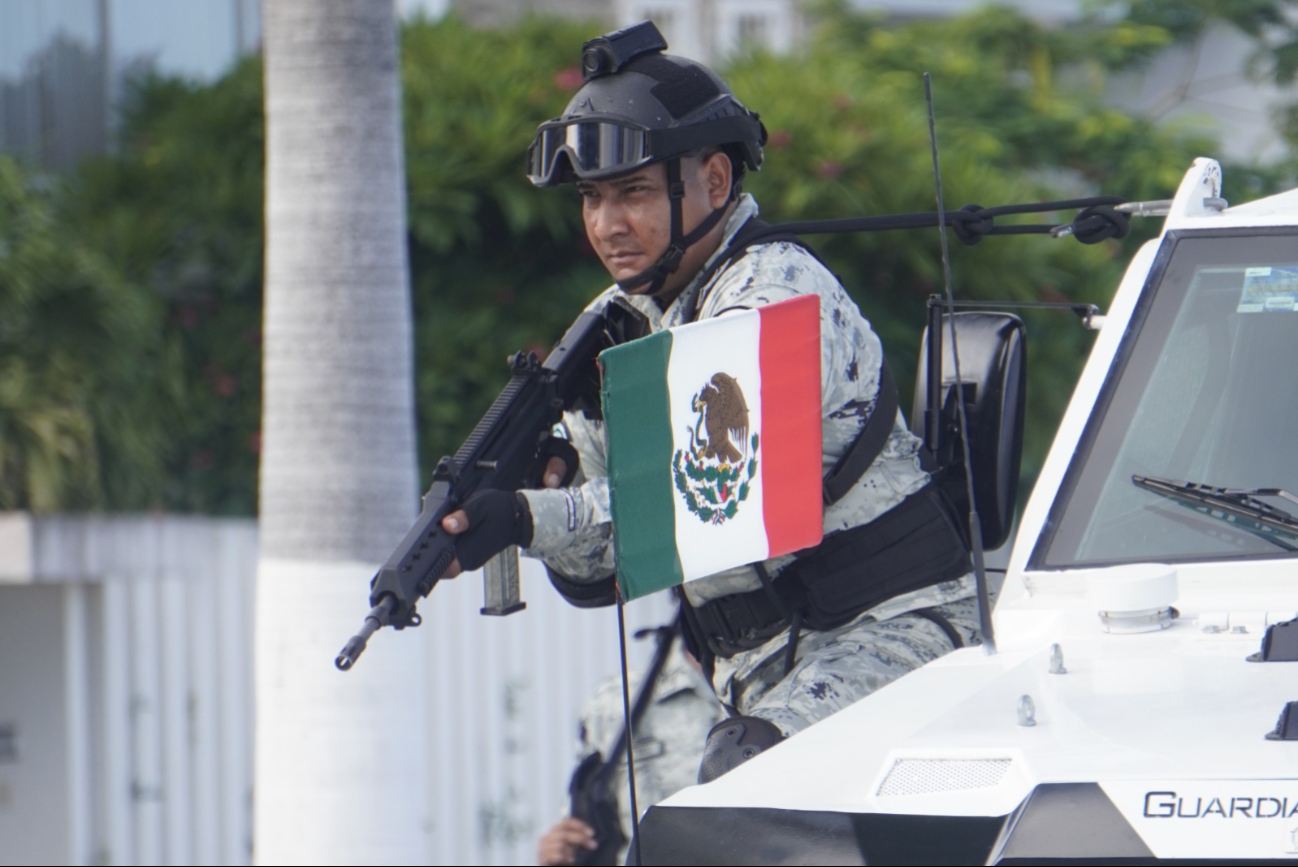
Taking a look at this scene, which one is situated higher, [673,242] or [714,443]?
[673,242]

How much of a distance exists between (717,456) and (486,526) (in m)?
0.39

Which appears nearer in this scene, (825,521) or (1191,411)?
(1191,411)

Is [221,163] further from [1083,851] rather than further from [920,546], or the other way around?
[1083,851]

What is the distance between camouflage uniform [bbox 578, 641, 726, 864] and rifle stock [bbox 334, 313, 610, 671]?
126cm

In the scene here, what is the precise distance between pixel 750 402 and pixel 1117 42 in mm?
10420

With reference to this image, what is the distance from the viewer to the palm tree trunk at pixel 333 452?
19.8 feet

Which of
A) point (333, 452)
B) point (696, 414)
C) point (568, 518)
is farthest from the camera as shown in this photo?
point (333, 452)

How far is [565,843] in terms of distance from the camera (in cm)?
507

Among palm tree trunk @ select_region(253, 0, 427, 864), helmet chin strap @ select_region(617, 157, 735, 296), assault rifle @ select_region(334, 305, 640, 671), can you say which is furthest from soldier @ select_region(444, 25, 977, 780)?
palm tree trunk @ select_region(253, 0, 427, 864)

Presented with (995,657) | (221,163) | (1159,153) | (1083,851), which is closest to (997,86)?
(1159,153)

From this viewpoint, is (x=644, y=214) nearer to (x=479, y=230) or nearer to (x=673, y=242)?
(x=673, y=242)

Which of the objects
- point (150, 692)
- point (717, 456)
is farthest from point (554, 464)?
point (150, 692)

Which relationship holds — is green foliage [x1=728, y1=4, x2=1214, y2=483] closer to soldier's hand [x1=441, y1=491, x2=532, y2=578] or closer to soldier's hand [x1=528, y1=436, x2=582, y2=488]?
soldier's hand [x1=528, y1=436, x2=582, y2=488]

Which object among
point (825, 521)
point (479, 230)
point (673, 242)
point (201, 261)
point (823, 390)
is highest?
point (479, 230)
